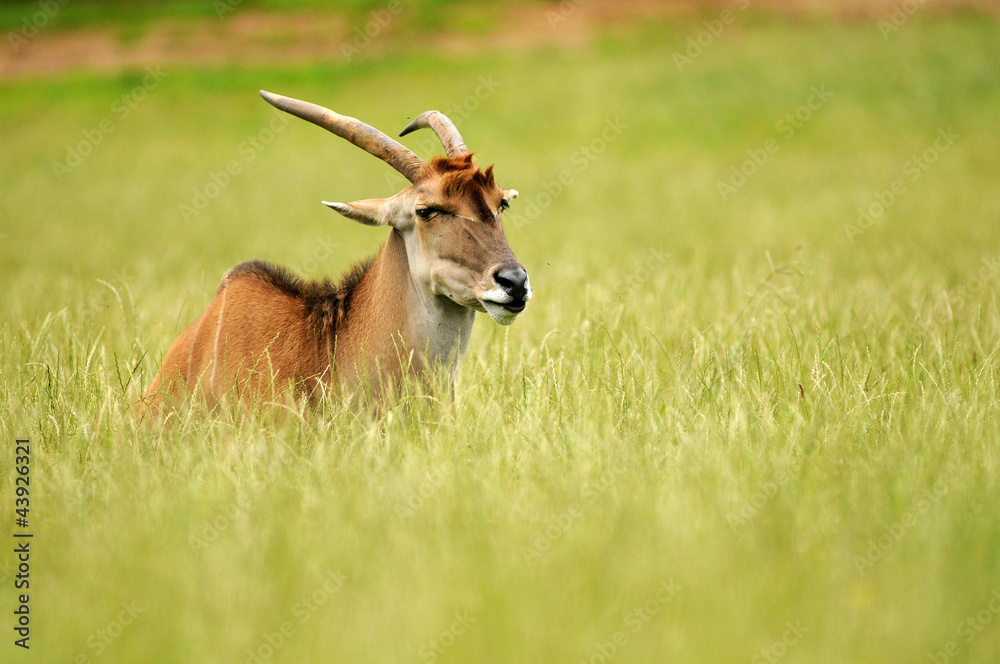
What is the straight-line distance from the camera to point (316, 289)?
18.2ft

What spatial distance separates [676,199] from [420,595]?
14.7m

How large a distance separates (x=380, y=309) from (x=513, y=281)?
905 mm

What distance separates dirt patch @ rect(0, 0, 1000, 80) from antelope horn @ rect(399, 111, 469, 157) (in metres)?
28.9

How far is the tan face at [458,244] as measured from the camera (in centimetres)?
473

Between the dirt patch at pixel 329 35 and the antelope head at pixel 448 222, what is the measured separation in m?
29.7

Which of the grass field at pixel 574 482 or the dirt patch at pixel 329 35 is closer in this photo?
the grass field at pixel 574 482

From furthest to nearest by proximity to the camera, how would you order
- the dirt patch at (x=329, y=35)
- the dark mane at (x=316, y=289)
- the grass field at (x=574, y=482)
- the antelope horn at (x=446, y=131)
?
the dirt patch at (x=329, y=35)
the antelope horn at (x=446, y=131)
the dark mane at (x=316, y=289)
the grass field at (x=574, y=482)

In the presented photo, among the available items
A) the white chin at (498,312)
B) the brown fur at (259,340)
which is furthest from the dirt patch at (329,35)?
Result: the white chin at (498,312)

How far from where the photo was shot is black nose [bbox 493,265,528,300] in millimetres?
4668

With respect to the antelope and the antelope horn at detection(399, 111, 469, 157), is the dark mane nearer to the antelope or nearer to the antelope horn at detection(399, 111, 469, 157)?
the antelope

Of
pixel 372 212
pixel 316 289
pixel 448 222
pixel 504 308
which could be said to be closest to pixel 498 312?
pixel 504 308

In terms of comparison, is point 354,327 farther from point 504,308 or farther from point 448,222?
point 504,308

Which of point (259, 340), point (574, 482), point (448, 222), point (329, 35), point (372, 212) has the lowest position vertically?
point (574, 482)

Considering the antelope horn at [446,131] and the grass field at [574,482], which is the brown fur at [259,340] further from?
the antelope horn at [446,131]
